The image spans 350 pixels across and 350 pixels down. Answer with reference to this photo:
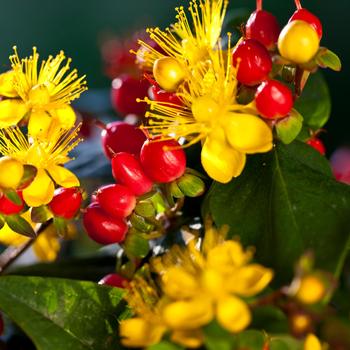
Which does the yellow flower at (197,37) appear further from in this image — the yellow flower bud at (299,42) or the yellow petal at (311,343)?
the yellow petal at (311,343)

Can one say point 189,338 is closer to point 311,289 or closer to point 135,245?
point 311,289

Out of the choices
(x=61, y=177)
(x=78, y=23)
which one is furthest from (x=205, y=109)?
(x=78, y=23)

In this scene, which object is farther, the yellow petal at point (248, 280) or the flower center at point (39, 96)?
the flower center at point (39, 96)

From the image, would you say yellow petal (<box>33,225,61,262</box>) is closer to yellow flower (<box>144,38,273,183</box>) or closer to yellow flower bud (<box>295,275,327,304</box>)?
yellow flower (<box>144,38,273,183</box>)

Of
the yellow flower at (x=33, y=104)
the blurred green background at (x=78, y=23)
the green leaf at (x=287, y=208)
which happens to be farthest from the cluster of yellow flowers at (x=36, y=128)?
the blurred green background at (x=78, y=23)

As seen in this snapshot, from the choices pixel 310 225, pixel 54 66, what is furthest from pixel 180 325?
pixel 54 66

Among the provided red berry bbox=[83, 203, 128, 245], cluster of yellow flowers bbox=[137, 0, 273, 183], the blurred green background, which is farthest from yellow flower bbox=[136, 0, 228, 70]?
the blurred green background

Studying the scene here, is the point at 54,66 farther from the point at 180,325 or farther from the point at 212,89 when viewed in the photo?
the point at 180,325
